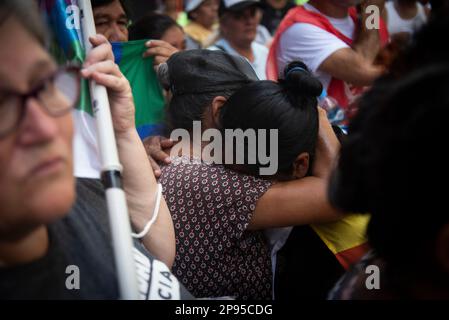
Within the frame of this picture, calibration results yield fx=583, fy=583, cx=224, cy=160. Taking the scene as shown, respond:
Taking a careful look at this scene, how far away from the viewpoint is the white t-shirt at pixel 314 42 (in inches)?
110

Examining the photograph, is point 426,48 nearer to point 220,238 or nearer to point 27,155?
point 27,155

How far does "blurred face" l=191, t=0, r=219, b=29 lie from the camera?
502cm

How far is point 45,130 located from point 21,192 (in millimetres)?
104

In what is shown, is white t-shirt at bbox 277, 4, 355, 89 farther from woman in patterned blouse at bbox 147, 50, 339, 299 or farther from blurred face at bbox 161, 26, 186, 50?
woman in patterned blouse at bbox 147, 50, 339, 299

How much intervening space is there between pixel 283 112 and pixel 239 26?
7.65ft

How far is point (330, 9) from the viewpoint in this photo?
9.55 ft

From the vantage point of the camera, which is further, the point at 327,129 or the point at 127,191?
the point at 327,129

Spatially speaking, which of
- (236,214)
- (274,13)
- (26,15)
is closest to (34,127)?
(26,15)

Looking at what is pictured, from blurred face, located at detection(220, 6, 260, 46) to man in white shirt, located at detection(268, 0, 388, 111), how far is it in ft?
3.44

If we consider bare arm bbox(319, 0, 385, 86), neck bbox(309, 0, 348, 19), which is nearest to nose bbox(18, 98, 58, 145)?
bare arm bbox(319, 0, 385, 86)

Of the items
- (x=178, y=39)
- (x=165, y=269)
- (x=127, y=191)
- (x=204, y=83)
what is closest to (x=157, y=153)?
(x=204, y=83)

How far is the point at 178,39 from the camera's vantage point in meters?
3.52

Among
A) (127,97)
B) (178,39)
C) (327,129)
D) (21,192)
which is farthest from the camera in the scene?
(178,39)
